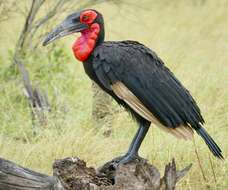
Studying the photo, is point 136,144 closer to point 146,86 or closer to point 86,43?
point 146,86

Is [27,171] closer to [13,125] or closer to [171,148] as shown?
[171,148]

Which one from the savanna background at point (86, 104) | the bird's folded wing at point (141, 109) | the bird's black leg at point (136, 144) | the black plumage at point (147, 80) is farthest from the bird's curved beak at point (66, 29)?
the savanna background at point (86, 104)

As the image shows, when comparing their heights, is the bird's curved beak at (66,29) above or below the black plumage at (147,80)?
above

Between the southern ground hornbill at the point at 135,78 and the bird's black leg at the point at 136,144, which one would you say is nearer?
the southern ground hornbill at the point at 135,78

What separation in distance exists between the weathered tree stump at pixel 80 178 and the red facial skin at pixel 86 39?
2.22ft

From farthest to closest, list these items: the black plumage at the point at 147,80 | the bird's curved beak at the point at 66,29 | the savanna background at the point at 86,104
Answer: the savanna background at the point at 86,104 → the bird's curved beak at the point at 66,29 → the black plumage at the point at 147,80

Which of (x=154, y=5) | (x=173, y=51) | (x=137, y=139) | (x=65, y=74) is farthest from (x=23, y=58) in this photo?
(x=154, y=5)

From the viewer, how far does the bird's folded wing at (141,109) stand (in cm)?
448

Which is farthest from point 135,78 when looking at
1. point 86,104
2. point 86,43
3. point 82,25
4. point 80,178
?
point 86,104

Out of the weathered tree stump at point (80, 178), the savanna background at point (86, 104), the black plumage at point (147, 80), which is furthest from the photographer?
the savanna background at point (86, 104)

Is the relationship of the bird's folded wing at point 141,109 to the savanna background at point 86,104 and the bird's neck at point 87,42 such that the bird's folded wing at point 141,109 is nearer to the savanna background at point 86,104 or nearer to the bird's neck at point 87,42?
the bird's neck at point 87,42

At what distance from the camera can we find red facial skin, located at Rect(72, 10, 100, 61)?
4570 millimetres

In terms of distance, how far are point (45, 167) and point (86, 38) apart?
4.70 feet

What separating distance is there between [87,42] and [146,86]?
0.47 meters
